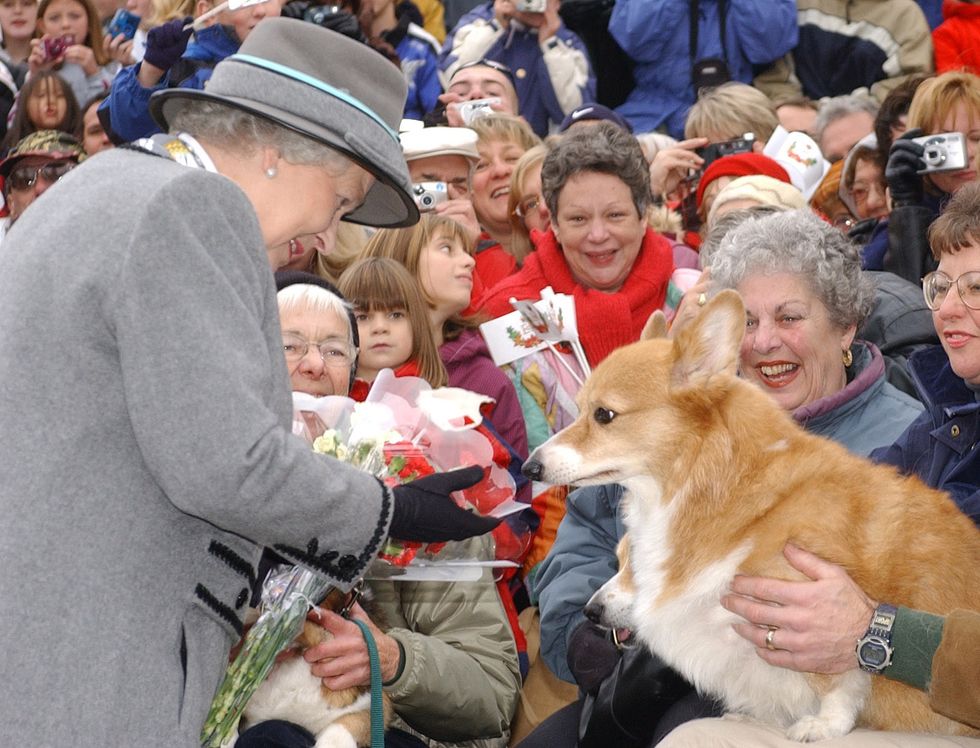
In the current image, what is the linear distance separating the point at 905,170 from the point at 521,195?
5.83ft

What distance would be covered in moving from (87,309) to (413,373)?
2324 mm

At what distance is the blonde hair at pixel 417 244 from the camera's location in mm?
5012

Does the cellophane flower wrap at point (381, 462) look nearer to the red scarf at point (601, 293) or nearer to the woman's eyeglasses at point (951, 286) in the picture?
the woman's eyeglasses at point (951, 286)

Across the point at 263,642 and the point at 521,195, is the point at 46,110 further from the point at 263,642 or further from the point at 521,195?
the point at 263,642

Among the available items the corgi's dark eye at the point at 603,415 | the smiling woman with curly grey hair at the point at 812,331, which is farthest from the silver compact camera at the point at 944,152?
the corgi's dark eye at the point at 603,415

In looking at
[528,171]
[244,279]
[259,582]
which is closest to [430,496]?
[259,582]

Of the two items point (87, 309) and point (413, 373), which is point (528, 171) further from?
point (87, 309)

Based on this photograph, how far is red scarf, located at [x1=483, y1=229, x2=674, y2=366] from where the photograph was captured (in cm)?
488

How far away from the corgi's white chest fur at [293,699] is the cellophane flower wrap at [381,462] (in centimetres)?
22

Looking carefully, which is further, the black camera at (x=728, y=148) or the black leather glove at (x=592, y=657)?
the black camera at (x=728, y=148)

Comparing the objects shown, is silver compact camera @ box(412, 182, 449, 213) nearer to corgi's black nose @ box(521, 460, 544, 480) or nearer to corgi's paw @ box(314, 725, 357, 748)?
corgi's black nose @ box(521, 460, 544, 480)

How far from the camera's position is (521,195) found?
591 centimetres

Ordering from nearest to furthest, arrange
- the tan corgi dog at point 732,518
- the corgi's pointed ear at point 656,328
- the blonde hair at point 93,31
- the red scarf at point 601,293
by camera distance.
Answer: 1. the tan corgi dog at point 732,518
2. the corgi's pointed ear at point 656,328
3. the red scarf at point 601,293
4. the blonde hair at point 93,31

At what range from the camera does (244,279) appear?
2.27 metres
